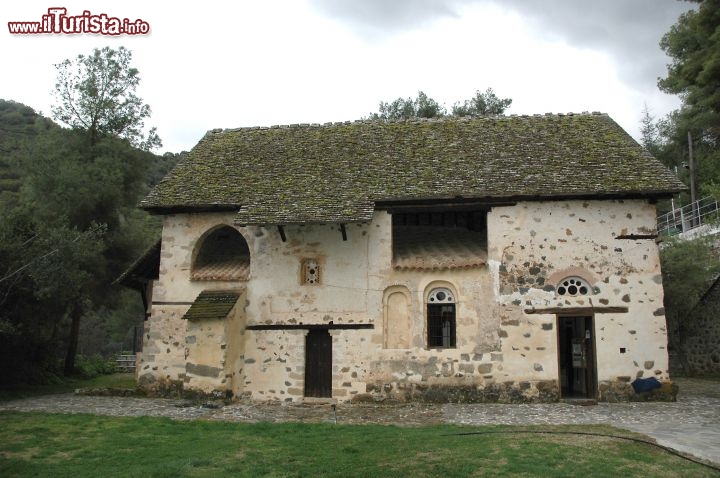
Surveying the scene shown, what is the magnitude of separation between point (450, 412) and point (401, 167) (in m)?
7.12

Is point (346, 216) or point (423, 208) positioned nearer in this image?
point (346, 216)

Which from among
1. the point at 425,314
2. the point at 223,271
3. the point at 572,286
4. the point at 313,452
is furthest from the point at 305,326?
the point at 572,286

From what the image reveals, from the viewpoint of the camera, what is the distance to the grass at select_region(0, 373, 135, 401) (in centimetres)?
1589

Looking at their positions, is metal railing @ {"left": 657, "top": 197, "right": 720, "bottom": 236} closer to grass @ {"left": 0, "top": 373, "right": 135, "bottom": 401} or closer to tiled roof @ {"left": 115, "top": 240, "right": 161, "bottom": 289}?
tiled roof @ {"left": 115, "top": 240, "right": 161, "bottom": 289}

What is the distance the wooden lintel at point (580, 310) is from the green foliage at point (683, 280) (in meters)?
8.00

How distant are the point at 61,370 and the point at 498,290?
17.1m

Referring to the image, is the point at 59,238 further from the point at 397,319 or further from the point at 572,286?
the point at 572,286

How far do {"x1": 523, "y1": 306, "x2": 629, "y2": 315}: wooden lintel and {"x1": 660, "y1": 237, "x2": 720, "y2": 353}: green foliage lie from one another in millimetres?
8002

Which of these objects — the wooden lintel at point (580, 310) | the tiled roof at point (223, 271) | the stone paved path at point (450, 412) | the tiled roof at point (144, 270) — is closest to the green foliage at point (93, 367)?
the tiled roof at point (144, 270)

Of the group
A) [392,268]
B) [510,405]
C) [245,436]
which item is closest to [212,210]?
[392,268]

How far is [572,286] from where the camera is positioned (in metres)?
14.6

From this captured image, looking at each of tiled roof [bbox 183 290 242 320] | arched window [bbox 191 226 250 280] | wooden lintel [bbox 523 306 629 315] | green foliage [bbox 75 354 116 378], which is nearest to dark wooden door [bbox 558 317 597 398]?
wooden lintel [bbox 523 306 629 315]

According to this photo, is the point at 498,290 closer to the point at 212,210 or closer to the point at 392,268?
the point at 392,268

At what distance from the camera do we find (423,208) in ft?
49.4
